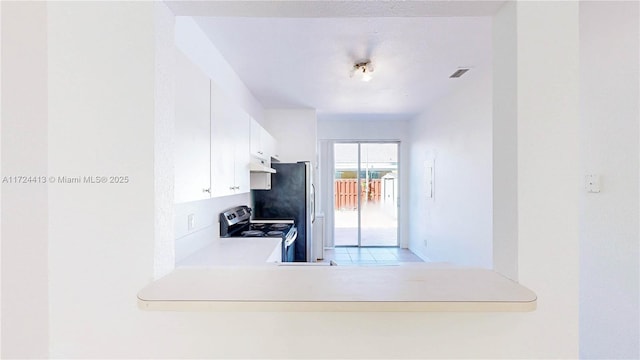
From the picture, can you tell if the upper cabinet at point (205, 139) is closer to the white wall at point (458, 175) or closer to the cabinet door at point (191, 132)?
the cabinet door at point (191, 132)

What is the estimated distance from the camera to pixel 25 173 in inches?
39.4

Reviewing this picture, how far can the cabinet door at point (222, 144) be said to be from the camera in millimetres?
1818

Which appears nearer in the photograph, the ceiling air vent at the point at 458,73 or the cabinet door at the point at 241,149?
the cabinet door at the point at 241,149

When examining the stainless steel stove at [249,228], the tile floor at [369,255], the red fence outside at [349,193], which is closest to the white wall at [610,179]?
the stainless steel stove at [249,228]

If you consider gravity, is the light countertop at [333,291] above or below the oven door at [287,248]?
above

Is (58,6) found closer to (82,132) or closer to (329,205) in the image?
(82,132)

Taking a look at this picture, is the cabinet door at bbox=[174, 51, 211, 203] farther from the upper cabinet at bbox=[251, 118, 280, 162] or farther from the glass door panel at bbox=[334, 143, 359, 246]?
the glass door panel at bbox=[334, 143, 359, 246]

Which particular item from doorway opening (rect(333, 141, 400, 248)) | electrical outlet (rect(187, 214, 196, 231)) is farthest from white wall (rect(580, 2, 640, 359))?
doorway opening (rect(333, 141, 400, 248))

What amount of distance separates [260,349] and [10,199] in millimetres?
942

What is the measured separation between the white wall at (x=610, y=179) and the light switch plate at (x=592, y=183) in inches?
1.1

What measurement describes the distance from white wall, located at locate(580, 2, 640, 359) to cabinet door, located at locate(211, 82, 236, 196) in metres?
2.28

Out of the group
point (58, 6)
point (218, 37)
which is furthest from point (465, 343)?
point (218, 37)

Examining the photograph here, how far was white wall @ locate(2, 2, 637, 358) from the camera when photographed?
0.98 metres

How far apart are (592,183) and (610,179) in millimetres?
104
